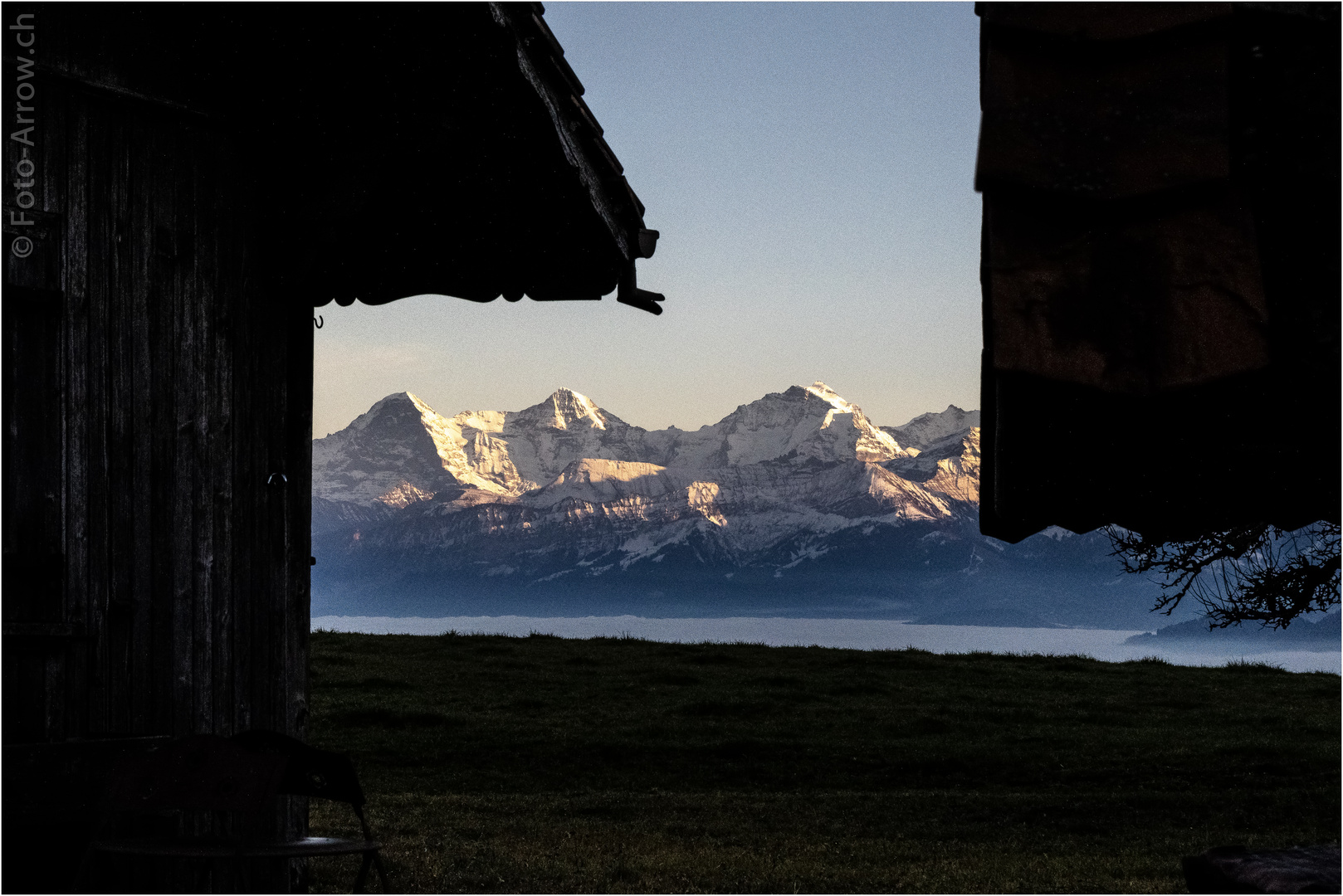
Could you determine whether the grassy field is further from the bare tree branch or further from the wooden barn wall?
the wooden barn wall

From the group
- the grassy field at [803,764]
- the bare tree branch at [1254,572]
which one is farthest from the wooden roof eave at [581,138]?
the bare tree branch at [1254,572]

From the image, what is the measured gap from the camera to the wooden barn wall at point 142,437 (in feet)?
22.8

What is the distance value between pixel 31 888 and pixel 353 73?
4486mm

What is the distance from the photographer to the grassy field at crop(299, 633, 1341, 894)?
1273cm

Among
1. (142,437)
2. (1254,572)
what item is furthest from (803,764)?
(142,437)

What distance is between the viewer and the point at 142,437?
7320 millimetres

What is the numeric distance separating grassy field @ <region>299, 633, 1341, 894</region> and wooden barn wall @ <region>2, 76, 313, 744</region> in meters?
4.35

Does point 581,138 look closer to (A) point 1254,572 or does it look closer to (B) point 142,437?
(B) point 142,437

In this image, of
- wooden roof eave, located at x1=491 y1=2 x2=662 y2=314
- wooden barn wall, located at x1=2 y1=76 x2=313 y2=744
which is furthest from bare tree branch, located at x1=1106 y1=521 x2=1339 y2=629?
wooden barn wall, located at x1=2 y1=76 x2=313 y2=744

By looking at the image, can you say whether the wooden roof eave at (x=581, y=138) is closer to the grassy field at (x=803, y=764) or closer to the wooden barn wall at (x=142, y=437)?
the wooden barn wall at (x=142, y=437)

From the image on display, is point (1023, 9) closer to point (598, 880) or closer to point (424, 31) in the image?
point (424, 31)

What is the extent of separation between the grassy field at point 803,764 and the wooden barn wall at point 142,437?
435 centimetres

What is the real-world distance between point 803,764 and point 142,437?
53.0ft

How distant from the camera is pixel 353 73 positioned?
7633mm
